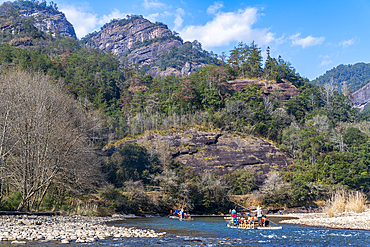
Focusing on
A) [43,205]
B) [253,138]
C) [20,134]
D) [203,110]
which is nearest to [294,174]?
[253,138]

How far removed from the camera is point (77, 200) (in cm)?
3341

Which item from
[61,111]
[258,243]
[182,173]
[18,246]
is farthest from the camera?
[182,173]

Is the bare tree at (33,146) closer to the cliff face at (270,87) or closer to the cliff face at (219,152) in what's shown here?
the cliff face at (219,152)

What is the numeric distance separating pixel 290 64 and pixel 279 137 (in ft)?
188

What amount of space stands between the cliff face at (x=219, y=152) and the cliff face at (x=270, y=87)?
28.7m

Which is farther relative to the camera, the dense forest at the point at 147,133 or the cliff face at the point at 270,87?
the cliff face at the point at 270,87

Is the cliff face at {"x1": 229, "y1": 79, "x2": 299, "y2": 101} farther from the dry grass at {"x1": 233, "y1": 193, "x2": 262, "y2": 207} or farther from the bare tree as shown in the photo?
the bare tree

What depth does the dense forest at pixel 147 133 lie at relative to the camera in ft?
86.6

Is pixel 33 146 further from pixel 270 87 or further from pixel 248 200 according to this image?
pixel 270 87

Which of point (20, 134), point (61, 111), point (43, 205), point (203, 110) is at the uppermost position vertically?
point (203, 110)

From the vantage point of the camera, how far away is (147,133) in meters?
70.8

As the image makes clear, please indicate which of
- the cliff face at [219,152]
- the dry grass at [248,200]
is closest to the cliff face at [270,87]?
the cliff face at [219,152]

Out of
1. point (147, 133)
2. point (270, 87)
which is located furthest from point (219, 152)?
point (270, 87)

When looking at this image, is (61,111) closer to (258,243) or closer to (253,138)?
(258,243)
